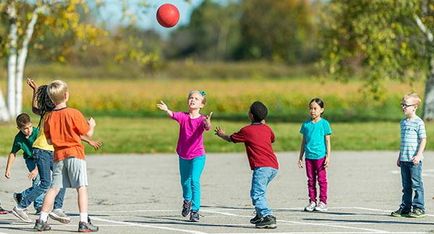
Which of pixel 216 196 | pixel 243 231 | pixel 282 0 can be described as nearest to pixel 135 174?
pixel 216 196

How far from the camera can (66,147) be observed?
12.6 meters

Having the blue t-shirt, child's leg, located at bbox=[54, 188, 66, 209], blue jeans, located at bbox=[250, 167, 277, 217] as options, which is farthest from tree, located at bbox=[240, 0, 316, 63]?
blue jeans, located at bbox=[250, 167, 277, 217]

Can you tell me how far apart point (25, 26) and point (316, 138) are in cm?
2149

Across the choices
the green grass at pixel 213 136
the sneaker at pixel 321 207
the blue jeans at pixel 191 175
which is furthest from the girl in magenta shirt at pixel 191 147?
the green grass at pixel 213 136

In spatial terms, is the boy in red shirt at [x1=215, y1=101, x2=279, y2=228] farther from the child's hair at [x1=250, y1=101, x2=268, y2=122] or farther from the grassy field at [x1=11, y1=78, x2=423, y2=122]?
the grassy field at [x1=11, y1=78, x2=423, y2=122]

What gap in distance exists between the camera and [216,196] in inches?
666

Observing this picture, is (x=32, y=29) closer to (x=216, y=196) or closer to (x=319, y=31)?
(x=319, y=31)

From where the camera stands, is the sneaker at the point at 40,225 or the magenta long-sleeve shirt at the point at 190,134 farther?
the magenta long-sleeve shirt at the point at 190,134

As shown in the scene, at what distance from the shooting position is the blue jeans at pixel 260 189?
13047 mm

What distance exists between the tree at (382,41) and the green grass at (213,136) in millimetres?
1653

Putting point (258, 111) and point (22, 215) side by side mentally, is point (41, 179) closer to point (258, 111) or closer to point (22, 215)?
point (22, 215)

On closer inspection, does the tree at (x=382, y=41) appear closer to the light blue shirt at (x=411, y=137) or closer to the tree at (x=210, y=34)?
the light blue shirt at (x=411, y=137)

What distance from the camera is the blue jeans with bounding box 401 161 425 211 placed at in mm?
14094

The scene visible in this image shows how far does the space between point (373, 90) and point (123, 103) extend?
19.1m
